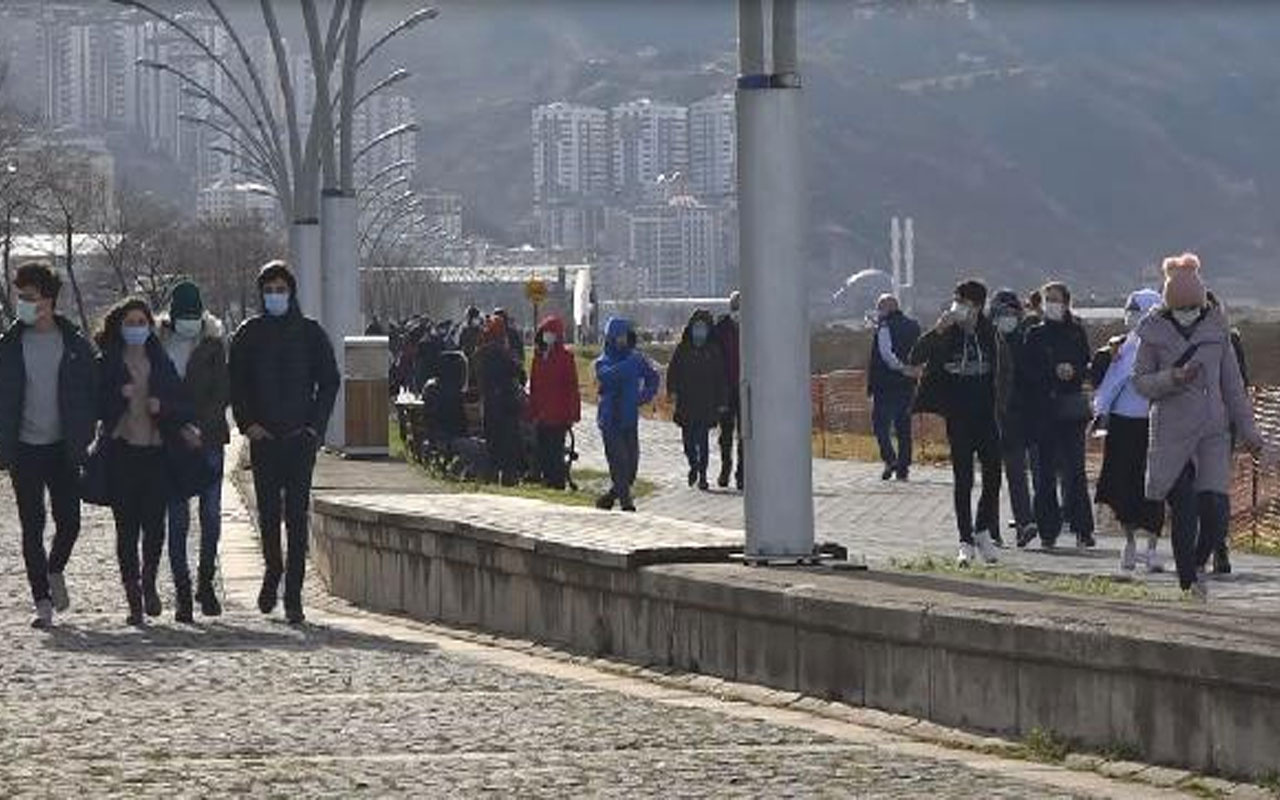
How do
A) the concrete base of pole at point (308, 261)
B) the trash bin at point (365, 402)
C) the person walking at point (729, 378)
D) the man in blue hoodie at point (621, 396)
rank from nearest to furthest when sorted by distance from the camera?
the man in blue hoodie at point (621, 396)
the person walking at point (729, 378)
the trash bin at point (365, 402)
the concrete base of pole at point (308, 261)

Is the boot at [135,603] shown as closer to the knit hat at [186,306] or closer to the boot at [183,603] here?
the boot at [183,603]

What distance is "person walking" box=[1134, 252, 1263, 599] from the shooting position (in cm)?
1814

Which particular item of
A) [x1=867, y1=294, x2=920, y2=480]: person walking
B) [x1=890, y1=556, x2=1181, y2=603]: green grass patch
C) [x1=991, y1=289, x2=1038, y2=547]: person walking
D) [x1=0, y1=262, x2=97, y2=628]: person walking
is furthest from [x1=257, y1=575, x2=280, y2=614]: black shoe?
[x1=867, y1=294, x2=920, y2=480]: person walking

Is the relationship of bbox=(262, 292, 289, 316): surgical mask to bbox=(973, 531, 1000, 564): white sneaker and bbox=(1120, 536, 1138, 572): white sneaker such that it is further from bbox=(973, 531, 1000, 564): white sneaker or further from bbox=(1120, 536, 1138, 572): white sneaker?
bbox=(1120, 536, 1138, 572): white sneaker

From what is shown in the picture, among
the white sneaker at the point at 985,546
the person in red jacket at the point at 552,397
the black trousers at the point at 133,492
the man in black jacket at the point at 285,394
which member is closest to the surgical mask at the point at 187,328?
the man in black jacket at the point at 285,394

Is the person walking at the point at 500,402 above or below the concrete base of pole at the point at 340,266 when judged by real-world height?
below

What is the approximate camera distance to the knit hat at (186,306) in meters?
20.9

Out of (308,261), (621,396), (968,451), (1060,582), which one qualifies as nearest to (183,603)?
(1060,582)

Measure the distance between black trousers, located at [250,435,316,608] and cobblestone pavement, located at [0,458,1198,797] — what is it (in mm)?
883

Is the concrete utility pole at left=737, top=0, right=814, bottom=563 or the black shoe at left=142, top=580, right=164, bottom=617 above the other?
the concrete utility pole at left=737, top=0, right=814, bottom=563

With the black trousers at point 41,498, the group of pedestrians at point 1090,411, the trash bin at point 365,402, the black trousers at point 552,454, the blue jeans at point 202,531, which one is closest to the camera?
the group of pedestrians at point 1090,411

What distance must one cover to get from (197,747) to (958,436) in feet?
32.7

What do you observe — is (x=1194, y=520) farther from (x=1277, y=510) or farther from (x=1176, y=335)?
(x=1277, y=510)

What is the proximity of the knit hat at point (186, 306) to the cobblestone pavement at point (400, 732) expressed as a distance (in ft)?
8.07
